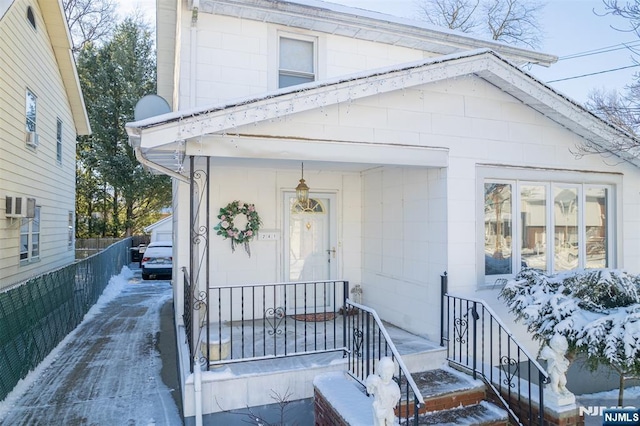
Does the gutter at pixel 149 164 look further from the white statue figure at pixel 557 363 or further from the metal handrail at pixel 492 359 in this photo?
the white statue figure at pixel 557 363

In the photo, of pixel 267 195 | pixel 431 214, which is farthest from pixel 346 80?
pixel 267 195

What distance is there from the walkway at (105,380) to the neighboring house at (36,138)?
7.19 ft

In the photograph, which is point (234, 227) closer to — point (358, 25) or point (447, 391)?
point (447, 391)

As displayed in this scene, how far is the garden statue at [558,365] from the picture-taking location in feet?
13.3

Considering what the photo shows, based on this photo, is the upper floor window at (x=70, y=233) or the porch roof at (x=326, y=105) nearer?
the porch roof at (x=326, y=105)

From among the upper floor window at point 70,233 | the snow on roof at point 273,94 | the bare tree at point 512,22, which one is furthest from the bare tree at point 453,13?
the upper floor window at point 70,233

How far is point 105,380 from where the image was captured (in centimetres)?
582

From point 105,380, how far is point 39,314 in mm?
1786

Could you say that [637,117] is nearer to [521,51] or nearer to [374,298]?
[521,51]

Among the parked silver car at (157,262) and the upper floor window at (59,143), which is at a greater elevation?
the upper floor window at (59,143)

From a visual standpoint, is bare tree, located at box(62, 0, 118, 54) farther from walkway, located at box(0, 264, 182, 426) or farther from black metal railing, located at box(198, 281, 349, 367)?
black metal railing, located at box(198, 281, 349, 367)

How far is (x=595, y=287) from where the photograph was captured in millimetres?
4430

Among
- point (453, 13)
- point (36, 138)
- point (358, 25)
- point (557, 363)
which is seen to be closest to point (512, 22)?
point (453, 13)

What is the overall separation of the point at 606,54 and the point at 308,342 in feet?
51.9
